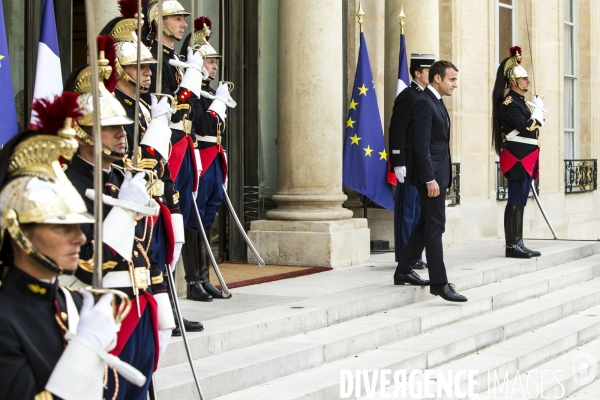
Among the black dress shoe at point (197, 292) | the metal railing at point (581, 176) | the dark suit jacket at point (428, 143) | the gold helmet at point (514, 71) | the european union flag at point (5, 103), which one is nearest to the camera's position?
the european union flag at point (5, 103)

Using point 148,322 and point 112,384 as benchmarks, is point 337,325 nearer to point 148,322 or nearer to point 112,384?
point 148,322

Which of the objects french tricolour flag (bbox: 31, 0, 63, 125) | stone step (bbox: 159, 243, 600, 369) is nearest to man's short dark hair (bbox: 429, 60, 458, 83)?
stone step (bbox: 159, 243, 600, 369)

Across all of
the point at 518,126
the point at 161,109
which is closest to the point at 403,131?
the point at 518,126

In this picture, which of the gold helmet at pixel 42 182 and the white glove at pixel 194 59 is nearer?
the gold helmet at pixel 42 182

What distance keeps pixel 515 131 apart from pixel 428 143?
278 centimetres

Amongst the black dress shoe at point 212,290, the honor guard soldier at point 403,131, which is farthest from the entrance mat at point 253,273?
the honor guard soldier at point 403,131

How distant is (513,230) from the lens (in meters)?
10.7

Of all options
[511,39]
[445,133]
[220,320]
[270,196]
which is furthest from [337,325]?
[511,39]

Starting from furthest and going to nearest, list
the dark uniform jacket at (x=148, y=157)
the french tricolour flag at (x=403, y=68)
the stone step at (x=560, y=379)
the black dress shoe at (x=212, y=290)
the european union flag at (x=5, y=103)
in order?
the french tricolour flag at (x=403, y=68) → the black dress shoe at (x=212, y=290) → the stone step at (x=560, y=379) → the european union flag at (x=5, y=103) → the dark uniform jacket at (x=148, y=157)

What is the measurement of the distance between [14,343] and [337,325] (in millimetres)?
4829

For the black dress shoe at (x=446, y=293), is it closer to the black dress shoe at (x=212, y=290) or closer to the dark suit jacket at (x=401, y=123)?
the dark suit jacket at (x=401, y=123)

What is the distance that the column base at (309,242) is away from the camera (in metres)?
9.74

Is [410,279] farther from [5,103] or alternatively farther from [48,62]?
[5,103]

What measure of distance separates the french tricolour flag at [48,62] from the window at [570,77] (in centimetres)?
1335
